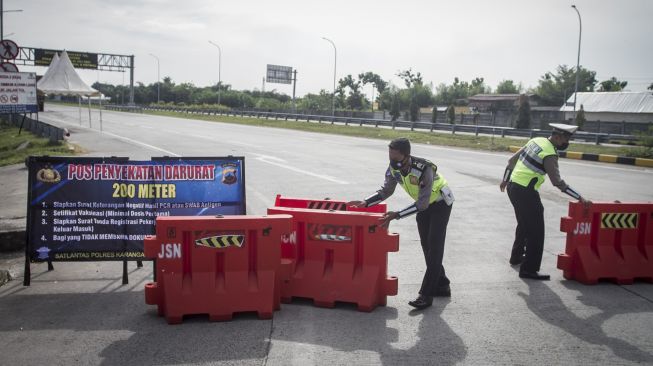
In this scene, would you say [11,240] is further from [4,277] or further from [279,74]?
[279,74]

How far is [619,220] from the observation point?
671 centimetres

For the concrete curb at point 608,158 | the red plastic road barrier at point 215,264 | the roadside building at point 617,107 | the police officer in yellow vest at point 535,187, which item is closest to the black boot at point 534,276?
the police officer in yellow vest at point 535,187

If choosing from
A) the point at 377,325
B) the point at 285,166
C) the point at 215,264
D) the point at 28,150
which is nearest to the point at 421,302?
the point at 377,325

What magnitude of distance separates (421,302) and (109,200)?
357 cm

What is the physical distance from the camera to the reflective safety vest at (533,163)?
6578 mm

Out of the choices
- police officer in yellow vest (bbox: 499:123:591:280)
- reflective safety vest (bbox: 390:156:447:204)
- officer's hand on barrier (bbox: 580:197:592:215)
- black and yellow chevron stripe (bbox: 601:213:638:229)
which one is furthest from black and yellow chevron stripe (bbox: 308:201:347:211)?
black and yellow chevron stripe (bbox: 601:213:638:229)

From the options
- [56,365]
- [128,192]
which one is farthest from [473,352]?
[128,192]

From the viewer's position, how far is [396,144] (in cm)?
552

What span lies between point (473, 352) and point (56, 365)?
10.5 feet

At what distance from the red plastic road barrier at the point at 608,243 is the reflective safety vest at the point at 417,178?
185 cm

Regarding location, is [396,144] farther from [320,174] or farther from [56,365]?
[320,174]

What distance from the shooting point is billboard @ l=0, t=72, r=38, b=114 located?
20.0 m

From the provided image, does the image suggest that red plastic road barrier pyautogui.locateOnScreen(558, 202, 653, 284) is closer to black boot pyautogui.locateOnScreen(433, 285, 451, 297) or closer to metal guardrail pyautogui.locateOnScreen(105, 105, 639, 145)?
black boot pyautogui.locateOnScreen(433, 285, 451, 297)

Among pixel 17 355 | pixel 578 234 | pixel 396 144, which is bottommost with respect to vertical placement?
pixel 17 355
